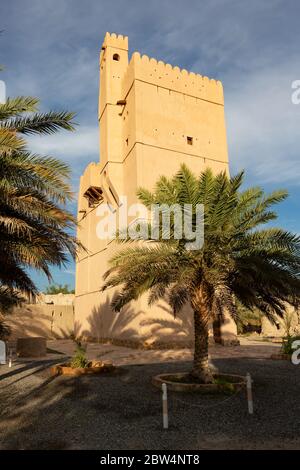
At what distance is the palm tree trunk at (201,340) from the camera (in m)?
11.0

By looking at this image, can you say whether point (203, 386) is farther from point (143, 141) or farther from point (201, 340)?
point (143, 141)

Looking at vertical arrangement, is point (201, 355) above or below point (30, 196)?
below

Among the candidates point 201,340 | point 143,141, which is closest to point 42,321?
point 143,141

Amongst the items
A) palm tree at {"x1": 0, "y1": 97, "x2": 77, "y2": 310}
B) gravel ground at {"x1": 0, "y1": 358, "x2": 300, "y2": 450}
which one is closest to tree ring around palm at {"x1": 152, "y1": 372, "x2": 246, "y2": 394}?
gravel ground at {"x1": 0, "y1": 358, "x2": 300, "y2": 450}

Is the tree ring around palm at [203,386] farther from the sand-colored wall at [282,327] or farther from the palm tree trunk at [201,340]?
the sand-colored wall at [282,327]

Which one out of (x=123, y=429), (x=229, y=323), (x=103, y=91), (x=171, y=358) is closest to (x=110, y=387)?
(x=123, y=429)

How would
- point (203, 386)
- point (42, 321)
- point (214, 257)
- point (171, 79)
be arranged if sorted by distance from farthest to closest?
point (42, 321) < point (171, 79) < point (214, 257) < point (203, 386)

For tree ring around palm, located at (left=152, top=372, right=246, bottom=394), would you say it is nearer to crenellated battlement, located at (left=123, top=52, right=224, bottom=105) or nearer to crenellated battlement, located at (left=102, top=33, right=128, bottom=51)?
crenellated battlement, located at (left=123, top=52, right=224, bottom=105)

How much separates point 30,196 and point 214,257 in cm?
519

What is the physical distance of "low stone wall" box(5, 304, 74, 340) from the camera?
28.9 m

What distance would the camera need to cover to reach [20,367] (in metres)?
Answer: 15.0

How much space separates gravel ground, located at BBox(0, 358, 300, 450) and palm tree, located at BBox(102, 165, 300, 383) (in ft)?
6.92

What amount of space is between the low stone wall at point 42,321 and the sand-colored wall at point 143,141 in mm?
3899

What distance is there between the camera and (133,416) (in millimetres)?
8055
